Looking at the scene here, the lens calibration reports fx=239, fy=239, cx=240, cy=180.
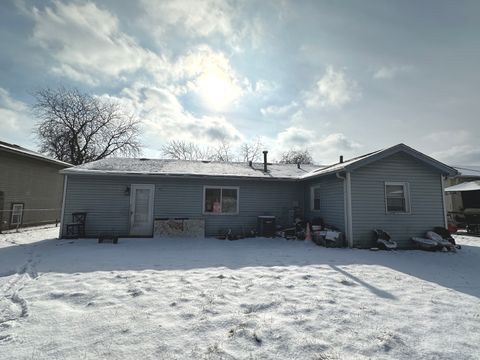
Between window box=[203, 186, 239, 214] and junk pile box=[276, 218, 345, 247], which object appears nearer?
junk pile box=[276, 218, 345, 247]

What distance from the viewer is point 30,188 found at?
12648mm

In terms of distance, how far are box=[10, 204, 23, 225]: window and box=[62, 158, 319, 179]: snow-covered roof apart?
196 inches

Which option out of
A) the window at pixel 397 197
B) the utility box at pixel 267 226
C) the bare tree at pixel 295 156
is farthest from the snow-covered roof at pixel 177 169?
the bare tree at pixel 295 156

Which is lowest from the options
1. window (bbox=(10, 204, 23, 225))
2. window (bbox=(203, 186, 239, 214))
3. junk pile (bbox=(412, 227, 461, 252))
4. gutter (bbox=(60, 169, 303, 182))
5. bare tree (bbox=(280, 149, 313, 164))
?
junk pile (bbox=(412, 227, 461, 252))

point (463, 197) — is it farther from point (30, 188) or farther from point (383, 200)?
point (30, 188)

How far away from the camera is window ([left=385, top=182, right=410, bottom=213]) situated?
8875 millimetres

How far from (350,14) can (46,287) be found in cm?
974

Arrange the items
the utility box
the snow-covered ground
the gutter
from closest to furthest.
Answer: the snow-covered ground < the gutter < the utility box

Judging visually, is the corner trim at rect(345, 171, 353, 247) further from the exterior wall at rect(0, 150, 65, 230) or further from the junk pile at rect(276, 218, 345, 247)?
the exterior wall at rect(0, 150, 65, 230)

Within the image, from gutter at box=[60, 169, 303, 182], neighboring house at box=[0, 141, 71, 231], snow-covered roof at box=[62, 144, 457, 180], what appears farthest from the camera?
neighboring house at box=[0, 141, 71, 231]

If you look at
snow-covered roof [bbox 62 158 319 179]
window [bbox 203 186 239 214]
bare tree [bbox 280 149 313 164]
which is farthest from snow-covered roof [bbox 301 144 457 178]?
bare tree [bbox 280 149 313 164]

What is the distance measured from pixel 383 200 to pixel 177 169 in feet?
27.6

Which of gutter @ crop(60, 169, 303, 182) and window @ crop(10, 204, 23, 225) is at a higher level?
gutter @ crop(60, 169, 303, 182)

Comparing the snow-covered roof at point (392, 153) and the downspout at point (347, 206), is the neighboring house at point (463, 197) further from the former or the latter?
the downspout at point (347, 206)
